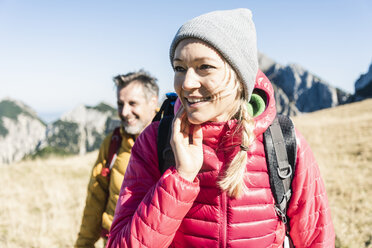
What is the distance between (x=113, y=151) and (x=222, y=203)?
6.07 ft

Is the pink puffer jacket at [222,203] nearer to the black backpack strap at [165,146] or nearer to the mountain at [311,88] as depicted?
the black backpack strap at [165,146]

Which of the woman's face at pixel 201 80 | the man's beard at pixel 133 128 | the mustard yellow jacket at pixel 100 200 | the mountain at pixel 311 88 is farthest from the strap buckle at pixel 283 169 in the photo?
the mountain at pixel 311 88

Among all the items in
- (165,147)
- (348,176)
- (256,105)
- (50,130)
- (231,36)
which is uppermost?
(231,36)

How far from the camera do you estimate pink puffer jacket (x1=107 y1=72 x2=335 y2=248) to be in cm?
144

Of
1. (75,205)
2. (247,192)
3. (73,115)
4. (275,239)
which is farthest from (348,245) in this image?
(73,115)

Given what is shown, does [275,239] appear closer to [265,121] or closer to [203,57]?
[265,121]

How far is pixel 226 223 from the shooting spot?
149 centimetres

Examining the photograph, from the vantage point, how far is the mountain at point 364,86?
40.6 m

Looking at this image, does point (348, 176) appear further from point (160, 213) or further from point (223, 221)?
point (160, 213)

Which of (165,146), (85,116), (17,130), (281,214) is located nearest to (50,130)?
(85,116)

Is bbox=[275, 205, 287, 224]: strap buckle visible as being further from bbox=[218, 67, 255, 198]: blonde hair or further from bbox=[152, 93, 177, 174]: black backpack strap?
bbox=[152, 93, 177, 174]: black backpack strap

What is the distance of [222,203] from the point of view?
4.91ft

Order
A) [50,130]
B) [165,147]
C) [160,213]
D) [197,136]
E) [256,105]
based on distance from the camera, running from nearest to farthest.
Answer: [160,213]
[197,136]
[165,147]
[256,105]
[50,130]

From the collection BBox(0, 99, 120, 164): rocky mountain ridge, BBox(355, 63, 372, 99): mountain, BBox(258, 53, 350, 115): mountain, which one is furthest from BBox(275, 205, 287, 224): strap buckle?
BBox(0, 99, 120, 164): rocky mountain ridge
